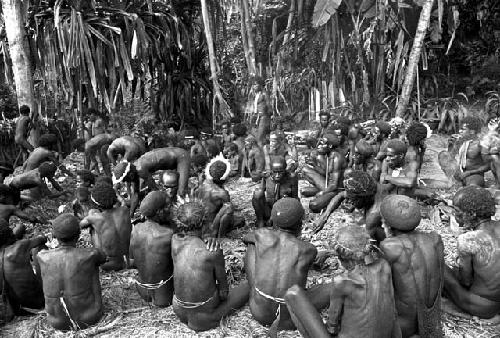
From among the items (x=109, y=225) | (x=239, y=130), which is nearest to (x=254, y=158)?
(x=239, y=130)

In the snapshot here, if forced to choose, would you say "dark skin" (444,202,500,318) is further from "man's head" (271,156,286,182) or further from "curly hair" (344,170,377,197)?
"man's head" (271,156,286,182)

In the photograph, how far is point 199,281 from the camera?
11.5 feet

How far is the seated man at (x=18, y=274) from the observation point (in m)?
3.81

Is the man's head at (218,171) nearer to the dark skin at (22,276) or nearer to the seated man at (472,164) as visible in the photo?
the dark skin at (22,276)

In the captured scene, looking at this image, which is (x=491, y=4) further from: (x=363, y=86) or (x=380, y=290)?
(x=380, y=290)

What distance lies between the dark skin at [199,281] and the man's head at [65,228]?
0.84m

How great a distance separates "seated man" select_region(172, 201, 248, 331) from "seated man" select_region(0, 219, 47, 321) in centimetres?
141

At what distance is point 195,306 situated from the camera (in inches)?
140

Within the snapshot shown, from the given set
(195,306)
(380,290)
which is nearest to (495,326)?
(380,290)

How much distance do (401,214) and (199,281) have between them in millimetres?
A: 1677

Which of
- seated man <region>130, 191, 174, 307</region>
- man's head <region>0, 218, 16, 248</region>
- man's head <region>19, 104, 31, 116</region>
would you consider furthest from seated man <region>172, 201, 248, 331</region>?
man's head <region>19, 104, 31, 116</region>

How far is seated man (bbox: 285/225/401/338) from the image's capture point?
2654mm

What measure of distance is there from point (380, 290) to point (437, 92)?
11121 mm

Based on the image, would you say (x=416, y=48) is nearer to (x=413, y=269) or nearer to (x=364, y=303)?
(x=413, y=269)
